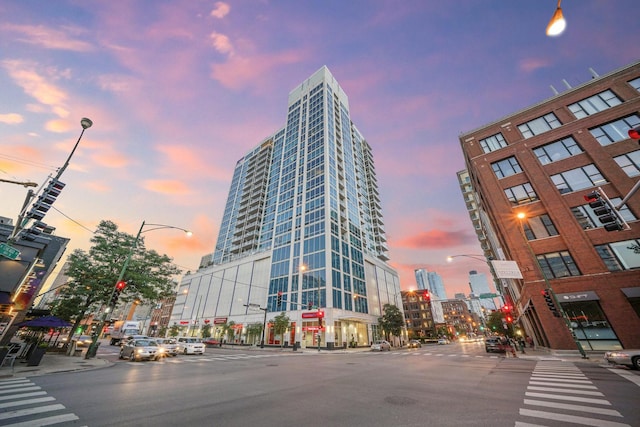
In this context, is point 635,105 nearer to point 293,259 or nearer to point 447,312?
point 293,259

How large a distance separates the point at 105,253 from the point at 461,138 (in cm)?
4731

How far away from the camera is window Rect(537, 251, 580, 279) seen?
2352 cm

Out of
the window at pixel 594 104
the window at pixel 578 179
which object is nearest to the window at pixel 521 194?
the window at pixel 578 179

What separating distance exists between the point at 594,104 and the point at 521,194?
1431 centimetres

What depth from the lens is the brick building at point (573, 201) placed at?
837 inches

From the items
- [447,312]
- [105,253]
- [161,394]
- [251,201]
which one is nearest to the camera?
[161,394]

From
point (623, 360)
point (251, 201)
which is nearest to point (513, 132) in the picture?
point (623, 360)

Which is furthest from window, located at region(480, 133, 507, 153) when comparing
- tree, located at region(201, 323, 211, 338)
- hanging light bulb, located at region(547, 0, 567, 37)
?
tree, located at region(201, 323, 211, 338)

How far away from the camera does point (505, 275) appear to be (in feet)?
68.0

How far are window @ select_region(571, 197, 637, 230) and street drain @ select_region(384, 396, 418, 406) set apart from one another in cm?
2883

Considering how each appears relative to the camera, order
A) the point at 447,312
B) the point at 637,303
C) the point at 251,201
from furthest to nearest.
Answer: the point at 447,312 → the point at 251,201 → the point at 637,303

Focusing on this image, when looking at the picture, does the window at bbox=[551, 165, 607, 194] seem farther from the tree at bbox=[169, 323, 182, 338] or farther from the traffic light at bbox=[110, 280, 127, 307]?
the tree at bbox=[169, 323, 182, 338]

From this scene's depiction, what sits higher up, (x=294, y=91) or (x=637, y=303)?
(x=294, y=91)

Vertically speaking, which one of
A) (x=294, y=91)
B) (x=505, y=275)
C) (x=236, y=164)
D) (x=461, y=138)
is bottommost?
(x=505, y=275)
